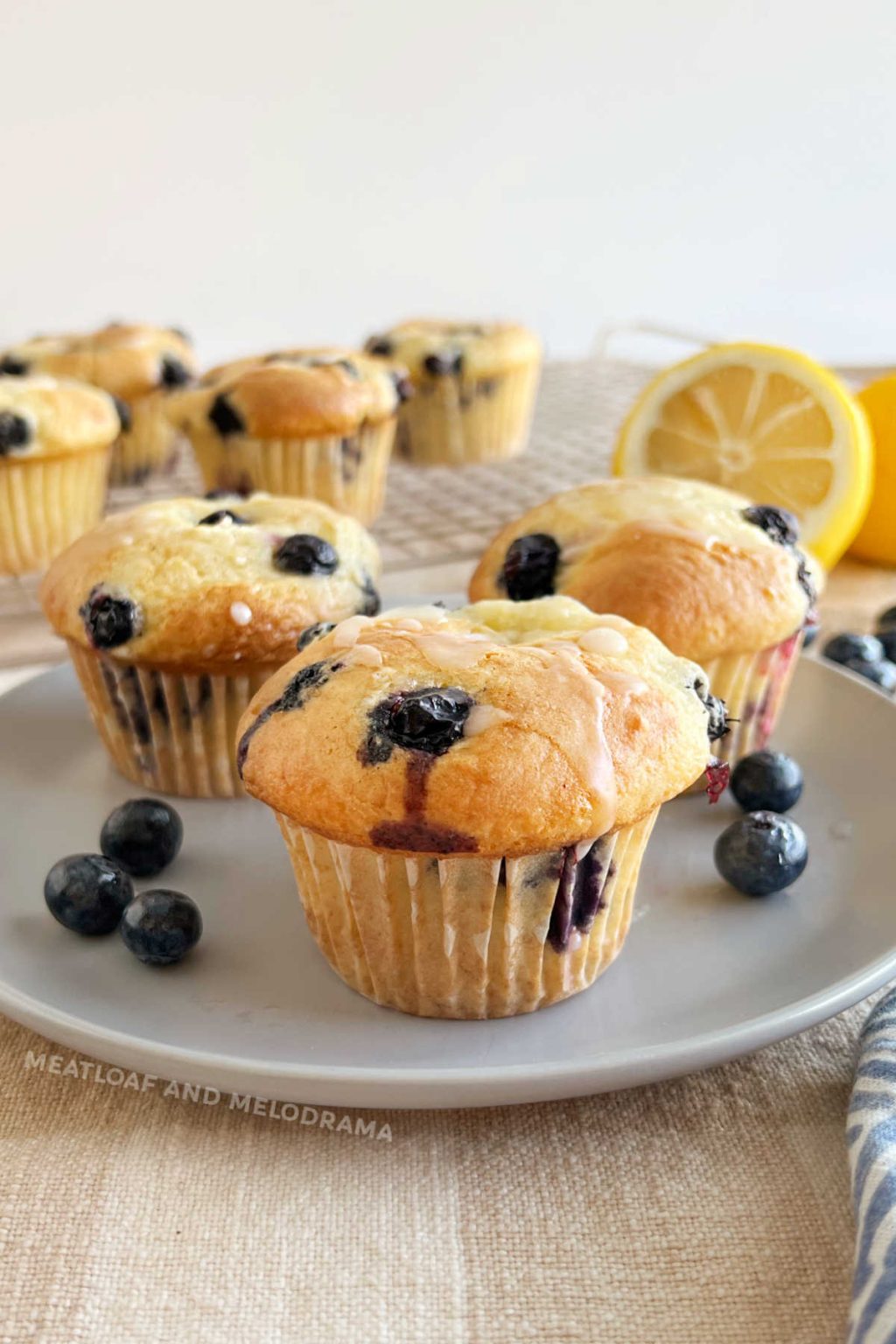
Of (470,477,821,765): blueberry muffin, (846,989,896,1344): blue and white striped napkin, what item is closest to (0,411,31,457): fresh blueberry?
(470,477,821,765): blueberry muffin

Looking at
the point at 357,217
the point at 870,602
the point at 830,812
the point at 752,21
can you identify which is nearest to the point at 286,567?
the point at 830,812

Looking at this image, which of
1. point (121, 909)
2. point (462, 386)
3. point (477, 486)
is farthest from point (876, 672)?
point (462, 386)

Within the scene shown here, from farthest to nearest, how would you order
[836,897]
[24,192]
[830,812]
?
[24,192] → [830,812] → [836,897]

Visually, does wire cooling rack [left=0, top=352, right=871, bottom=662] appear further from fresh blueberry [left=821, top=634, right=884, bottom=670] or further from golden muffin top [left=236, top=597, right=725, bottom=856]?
golden muffin top [left=236, top=597, right=725, bottom=856]

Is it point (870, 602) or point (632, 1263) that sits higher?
point (632, 1263)

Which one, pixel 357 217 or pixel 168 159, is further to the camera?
pixel 357 217

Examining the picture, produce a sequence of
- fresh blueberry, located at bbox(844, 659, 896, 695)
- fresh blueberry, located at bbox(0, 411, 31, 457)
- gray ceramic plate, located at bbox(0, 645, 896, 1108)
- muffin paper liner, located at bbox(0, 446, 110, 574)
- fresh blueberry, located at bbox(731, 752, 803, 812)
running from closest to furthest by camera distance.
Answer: gray ceramic plate, located at bbox(0, 645, 896, 1108) → fresh blueberry, located at bbox(731, 752, 803, 812) → fresh blueberry, located at bbox(844, 659, 896, 695) → fresh blueberry, located at bbox(0, 411, 31, 457) → muffin paper liner, located at bbox(0, 446, 110, 574)

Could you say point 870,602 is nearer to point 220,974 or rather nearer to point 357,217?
point 220,974

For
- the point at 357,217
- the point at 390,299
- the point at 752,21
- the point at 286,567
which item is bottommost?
the point at 390,299

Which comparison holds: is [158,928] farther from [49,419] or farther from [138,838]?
[49,419]
